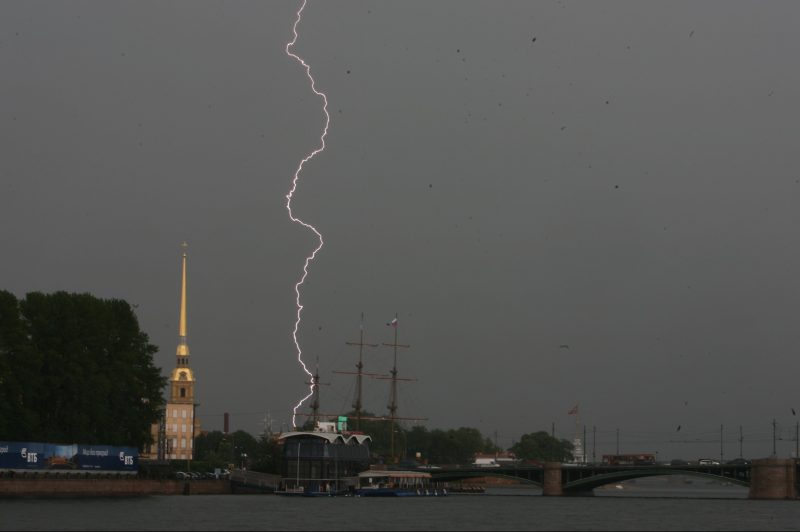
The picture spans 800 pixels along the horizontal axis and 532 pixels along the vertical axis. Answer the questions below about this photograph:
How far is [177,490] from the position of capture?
10731 cm

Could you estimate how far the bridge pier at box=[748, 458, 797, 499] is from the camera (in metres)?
112

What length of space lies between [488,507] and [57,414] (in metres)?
30.4

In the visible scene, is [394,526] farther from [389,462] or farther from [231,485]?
[389,462]

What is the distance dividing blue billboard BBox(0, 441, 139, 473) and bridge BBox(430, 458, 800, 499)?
42.7 m

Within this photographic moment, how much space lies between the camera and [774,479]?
4427 inches

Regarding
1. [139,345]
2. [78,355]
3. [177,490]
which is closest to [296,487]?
[177,490]

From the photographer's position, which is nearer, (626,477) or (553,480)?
(626,477)

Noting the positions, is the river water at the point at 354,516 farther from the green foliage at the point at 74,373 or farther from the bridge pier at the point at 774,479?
the bridge pier at the point at 774,479

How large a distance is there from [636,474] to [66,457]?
50.1m

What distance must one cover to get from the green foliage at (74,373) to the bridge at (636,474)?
4187cm

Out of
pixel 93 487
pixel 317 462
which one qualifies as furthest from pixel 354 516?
pixel 317 462

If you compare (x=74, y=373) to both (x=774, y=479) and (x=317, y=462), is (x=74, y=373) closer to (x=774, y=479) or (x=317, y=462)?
(x=317, y=462)

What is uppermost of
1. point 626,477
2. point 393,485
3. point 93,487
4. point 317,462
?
point 317,462

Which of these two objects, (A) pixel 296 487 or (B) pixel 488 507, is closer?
(B) pixel 488 507
